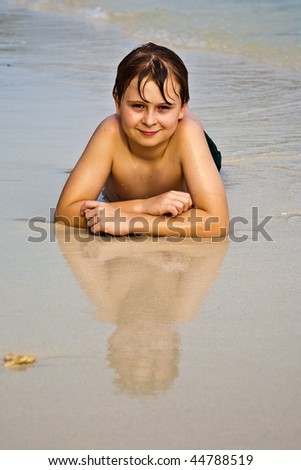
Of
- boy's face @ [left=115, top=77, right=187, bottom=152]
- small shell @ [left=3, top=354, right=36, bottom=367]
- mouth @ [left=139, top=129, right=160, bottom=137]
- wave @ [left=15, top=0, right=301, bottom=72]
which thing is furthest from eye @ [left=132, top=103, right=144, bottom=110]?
wave @ [left=15, top=0, right=301, bottom=72]

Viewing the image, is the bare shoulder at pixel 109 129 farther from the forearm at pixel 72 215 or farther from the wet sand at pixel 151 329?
the wet sand at pixel 151 329

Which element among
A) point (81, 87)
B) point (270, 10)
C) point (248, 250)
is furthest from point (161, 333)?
point (270, 10)

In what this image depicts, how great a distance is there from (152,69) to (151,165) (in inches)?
20.3

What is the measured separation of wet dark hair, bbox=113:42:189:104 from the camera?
A: 11.7ft

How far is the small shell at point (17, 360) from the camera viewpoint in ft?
7.84

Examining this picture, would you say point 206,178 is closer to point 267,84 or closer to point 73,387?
point 73,387

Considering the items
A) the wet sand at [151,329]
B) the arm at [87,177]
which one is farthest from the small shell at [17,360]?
the arm at [87,177]

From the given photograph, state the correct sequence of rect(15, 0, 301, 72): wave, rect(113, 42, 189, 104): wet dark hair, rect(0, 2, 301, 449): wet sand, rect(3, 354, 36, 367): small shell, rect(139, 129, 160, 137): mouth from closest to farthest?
rect(0, 2, 301, 449): wet sand < rect(3, 354, 36, 367): small shell < rect(113, 42, 189, 104): wet dark hair < rect(139, 129, 160, 137): mouth < rect(15, 0, 301, 72): wave

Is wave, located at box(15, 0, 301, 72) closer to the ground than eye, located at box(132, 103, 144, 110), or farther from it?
farther from it

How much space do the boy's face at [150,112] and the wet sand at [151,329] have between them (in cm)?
47

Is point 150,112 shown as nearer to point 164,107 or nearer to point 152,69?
point 164,107

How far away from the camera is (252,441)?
6.69 ft

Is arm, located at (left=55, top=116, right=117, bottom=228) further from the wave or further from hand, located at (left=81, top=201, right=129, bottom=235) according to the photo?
the wave
